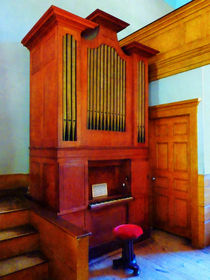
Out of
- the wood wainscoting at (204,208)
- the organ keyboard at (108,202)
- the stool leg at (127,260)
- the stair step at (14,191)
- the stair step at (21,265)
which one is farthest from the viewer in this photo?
the stair step at (14,191)

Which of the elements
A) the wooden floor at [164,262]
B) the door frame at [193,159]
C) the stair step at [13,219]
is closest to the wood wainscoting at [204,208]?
the door frame at [193,159]

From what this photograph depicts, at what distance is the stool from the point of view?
9.93ft

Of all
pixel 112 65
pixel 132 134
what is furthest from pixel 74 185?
pixel 112 65

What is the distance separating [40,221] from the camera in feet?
10.1

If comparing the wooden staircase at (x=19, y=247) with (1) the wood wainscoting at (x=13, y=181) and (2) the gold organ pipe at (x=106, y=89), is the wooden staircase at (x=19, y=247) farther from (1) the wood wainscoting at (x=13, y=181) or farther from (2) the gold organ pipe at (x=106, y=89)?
(2) the gold organ pipe at (x=106, y=89)

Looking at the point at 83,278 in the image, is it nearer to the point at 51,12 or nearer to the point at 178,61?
the point at 51,12

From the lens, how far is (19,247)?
298 cm

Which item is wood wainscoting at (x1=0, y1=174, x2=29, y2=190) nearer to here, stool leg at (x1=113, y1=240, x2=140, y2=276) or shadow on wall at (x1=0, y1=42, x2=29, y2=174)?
shadow on wall at (x1=0, y1=42, x2=29, y2=174)

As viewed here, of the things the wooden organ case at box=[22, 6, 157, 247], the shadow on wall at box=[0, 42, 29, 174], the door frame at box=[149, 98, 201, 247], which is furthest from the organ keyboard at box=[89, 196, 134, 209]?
→ the shadow on wall at box=[0, 42, 29, 174]

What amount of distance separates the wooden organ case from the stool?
0.52m

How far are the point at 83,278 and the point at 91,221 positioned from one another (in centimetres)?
115

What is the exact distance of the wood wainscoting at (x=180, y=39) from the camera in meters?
3.82

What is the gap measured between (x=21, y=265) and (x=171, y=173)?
291 centimetres

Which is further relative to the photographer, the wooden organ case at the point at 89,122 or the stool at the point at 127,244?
the wooden organ case at the point at 89,122
